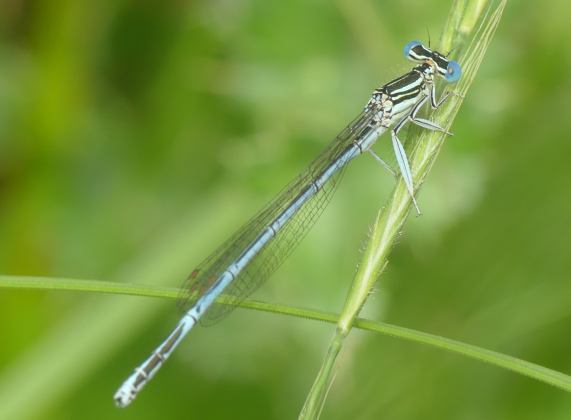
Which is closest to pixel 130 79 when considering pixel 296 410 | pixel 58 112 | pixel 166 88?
pixel 166 88

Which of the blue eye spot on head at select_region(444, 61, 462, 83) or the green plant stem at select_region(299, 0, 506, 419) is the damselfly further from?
the green plant stem at select_region(299, 0, 506, 419)

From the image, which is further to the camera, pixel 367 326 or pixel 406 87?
pixel 406 87

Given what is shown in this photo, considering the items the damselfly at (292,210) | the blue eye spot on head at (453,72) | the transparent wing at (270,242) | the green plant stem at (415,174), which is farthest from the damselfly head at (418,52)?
the green plant stem at (415,174)

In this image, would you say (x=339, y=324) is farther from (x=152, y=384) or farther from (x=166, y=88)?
(x=166, y=88)

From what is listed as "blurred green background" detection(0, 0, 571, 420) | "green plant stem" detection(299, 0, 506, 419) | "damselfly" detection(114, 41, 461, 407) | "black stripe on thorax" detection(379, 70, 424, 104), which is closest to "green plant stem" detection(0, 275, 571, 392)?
"green plant stem" detection(299, 0, 506, 419)

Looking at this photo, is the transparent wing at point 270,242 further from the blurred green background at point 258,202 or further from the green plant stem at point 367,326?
the green plant stem at point 367,326

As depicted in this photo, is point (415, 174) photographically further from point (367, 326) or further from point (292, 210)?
point (292, 210)

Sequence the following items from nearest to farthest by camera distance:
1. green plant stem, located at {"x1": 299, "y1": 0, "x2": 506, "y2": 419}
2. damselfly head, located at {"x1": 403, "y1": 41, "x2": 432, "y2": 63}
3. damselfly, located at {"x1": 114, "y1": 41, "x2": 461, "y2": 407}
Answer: green plant stem, located at {"x1": 299, "y1": 0, "x2": 506, "y2": 419} → damselfly, located at {"x1": 114, "y1": 41, "x2": 461, "y2": 407} → damselfly head, located at {"x1": 403, "y1": 41, "x2": 432, "y2": 63}

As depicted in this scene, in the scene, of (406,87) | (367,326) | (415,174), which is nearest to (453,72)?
(415,174)
